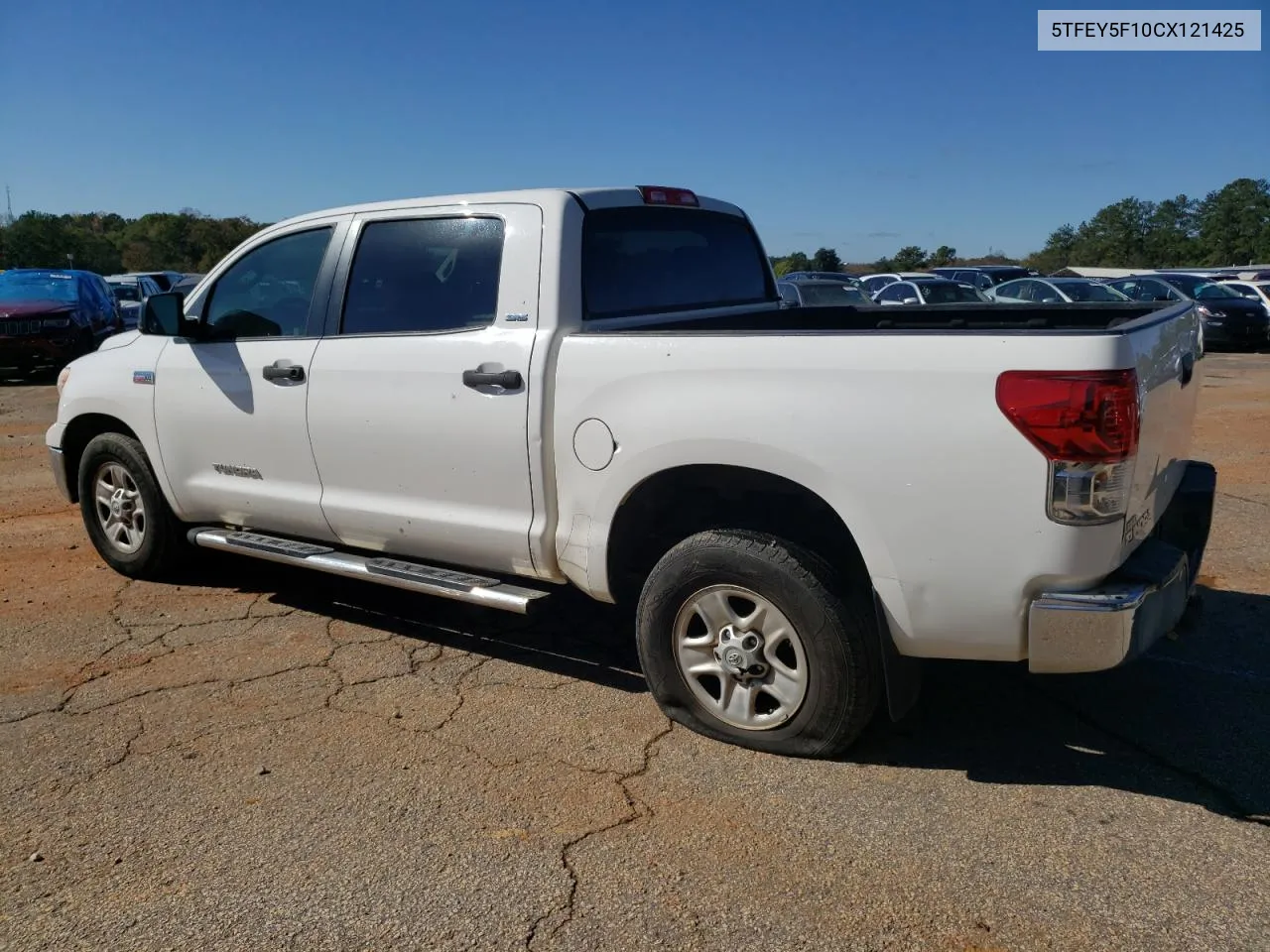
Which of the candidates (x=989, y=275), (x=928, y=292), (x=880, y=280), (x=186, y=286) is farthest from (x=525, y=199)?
(x=989, y=275)

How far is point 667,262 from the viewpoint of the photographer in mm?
4824

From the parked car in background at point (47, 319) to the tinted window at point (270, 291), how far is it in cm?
1216

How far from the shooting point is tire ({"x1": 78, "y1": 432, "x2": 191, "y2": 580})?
5652 mm

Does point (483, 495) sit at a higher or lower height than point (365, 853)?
higher

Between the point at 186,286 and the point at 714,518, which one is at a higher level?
the point at 186,286

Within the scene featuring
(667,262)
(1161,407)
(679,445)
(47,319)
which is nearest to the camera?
(1161,407)

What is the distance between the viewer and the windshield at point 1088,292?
20.4 m

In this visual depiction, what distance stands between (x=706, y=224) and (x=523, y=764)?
8.94 feet

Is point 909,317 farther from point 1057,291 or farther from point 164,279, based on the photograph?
point 164,279

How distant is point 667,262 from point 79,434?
11.6ft

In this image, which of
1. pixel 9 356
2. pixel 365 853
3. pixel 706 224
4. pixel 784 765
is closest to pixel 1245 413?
pixel 706 224

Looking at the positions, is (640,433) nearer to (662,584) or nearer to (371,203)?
(662,584)

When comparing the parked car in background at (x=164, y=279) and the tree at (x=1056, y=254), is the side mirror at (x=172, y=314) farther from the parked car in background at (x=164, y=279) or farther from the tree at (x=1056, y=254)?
the tree at (x=1056, y=254)

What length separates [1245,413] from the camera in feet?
40.6
